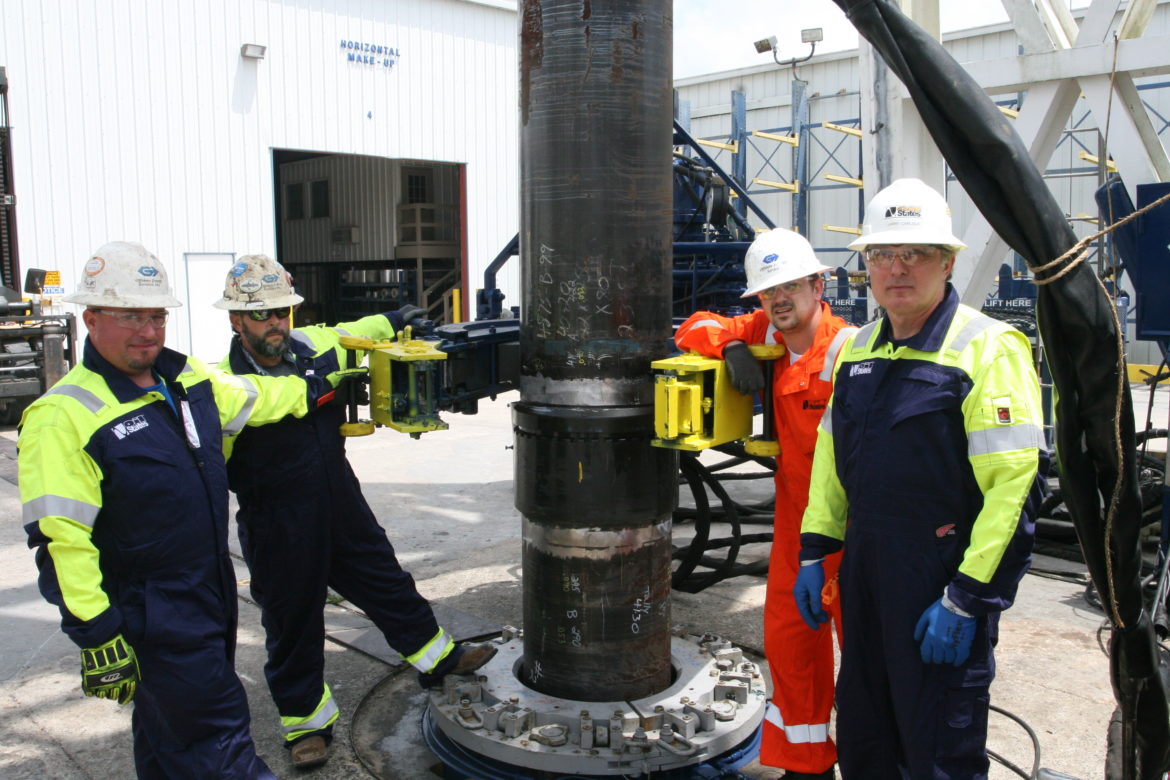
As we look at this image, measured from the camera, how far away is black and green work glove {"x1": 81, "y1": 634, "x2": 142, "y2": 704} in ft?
8.00

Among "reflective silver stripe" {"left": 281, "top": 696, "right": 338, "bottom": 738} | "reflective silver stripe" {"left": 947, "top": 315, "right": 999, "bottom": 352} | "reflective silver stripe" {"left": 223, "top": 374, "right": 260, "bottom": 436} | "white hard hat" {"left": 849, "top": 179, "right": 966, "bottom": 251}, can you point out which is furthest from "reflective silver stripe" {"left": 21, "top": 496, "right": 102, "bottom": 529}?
"reflective silver stripe" {"left": 947, "top": 315, "right": 999, "bottom": 352}

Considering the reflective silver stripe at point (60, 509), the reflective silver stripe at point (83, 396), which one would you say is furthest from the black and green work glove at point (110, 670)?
the reflective silver stripe at point (83, 396)

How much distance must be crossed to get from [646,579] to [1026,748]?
4.75 ft

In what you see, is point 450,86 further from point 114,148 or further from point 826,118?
point 826,118

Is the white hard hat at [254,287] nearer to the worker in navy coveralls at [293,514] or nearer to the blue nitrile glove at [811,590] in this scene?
the worker in navy coveralls at [293,514]

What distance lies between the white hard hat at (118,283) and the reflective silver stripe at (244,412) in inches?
17.8

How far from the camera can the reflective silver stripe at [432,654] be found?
371cm

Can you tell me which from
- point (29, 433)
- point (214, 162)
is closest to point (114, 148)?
point (214, 162)

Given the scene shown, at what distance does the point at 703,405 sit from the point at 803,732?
3.64ft

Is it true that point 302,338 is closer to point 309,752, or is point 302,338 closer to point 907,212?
point 309,752

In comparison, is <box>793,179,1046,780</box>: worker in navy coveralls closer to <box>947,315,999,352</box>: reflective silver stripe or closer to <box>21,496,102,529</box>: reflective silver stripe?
<box>947,315,999,352</box>: reflective silver stripe

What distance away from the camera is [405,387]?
3.54 meters

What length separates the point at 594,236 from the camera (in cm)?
307

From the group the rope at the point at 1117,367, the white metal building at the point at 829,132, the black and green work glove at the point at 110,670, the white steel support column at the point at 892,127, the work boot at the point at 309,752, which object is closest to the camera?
the rope at the point at 1117,367
